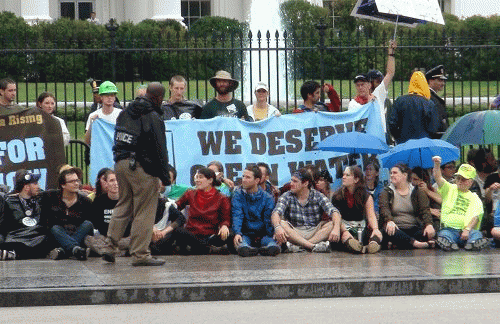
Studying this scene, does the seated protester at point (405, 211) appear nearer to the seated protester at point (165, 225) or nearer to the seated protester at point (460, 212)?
the seated protester at point (460, 212)

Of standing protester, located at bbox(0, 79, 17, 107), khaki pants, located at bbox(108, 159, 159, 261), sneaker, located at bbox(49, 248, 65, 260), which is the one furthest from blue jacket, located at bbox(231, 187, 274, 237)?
standing protester, located at bbox(0, 79, 17, 107)

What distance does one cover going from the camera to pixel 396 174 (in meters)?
14.1

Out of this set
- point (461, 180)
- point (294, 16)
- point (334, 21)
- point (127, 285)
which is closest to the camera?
point (127, 285)

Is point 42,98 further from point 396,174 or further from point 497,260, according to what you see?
point 497,260

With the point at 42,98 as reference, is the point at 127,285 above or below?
below

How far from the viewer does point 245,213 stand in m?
13.9

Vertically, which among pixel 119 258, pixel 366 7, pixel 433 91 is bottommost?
pixel 119 258

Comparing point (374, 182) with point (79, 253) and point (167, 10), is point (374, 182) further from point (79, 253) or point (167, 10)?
point (167, 10)

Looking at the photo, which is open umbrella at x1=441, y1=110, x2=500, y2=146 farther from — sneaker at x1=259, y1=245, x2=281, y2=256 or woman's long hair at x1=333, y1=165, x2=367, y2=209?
sneaker at x1=259, y1=245, x2=281, y2=256

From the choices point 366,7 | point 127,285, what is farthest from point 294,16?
point 127,285

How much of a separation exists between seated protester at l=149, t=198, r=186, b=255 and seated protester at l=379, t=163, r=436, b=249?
2.12m

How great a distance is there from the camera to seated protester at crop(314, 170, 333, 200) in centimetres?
1441

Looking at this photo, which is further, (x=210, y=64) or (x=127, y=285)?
(x=210, y=64)

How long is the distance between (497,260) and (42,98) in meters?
5.32
